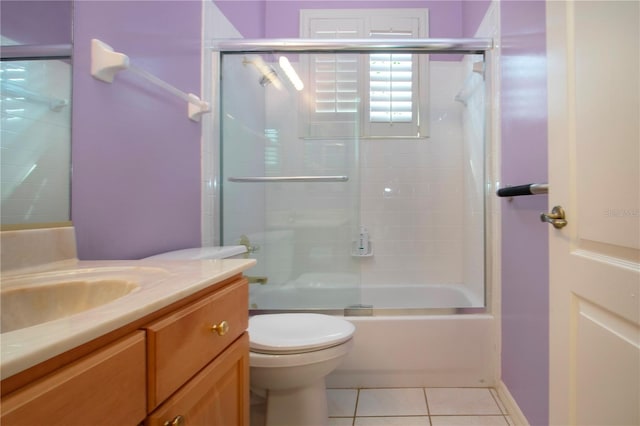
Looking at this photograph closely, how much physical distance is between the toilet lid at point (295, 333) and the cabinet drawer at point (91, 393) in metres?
0.68

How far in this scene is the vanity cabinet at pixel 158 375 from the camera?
0.32m

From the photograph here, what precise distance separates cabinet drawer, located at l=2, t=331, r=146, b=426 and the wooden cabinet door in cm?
7

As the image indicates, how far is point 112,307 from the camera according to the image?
1.46 feet

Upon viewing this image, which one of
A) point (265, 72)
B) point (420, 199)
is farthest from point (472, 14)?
point (265, 72)

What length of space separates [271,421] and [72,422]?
41.1 inches

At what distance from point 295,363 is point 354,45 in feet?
5.24

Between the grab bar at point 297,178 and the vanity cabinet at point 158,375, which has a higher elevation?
the grab bar at point 297,178

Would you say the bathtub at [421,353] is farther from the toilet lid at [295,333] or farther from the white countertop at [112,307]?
the white countertop at [112,307]


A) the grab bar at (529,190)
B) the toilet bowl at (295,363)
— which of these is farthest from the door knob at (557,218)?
the toilet bowl at (295,363)

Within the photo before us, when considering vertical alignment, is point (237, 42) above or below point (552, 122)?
above

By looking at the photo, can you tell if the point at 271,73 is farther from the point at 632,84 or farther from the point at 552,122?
the point at 632,84

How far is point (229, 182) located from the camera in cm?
186

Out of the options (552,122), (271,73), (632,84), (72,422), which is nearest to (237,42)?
(271,73)

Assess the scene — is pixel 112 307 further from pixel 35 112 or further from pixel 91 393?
pixel 35 112
